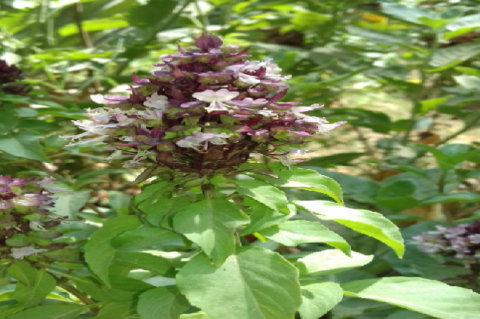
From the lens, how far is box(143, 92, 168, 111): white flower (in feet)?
1.96

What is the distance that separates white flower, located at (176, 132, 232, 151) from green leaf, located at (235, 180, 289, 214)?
3.1 inches

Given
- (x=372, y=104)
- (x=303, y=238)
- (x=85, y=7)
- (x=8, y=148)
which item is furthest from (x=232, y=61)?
(x=372, y=104)

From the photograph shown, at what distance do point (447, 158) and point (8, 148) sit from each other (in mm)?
1184

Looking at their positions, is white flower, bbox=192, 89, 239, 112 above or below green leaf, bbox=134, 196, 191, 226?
above

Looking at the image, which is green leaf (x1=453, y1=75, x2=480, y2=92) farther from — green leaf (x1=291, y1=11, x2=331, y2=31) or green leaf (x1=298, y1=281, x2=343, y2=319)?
green leaf (x1=298, y1=281, x2=343, y2=319)

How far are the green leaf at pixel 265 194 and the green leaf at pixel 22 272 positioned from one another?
427mm

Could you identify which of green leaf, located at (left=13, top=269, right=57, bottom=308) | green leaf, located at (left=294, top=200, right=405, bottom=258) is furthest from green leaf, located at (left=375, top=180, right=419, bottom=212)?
green leaf, located at (left=13, top=269, right=57, bottom=308)

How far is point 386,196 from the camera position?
1218 mm

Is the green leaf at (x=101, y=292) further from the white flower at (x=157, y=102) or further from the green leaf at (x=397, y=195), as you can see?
the green leaf at (x=397, y=195)

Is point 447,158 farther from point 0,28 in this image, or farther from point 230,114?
point 0,28

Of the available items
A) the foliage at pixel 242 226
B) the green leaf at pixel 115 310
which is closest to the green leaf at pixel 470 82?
the foliage at pixel 242 226

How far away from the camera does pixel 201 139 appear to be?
56 centimetres

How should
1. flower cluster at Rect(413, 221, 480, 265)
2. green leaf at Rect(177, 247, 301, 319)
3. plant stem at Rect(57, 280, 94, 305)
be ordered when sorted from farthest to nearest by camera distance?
1. flower cluster at Rect(413, 221, 480, 265)
2. plant stem at Rect(57, 280, 94, 305)
3. green leaf at Rect(177, 247, 301, 319)

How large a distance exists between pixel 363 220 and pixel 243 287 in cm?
21
